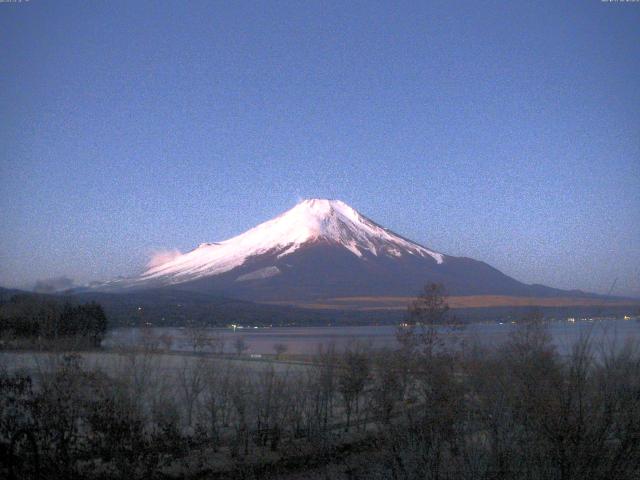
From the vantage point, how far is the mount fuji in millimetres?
82375

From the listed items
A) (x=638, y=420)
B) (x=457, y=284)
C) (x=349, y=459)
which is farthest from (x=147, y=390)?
(x=457, y=284)

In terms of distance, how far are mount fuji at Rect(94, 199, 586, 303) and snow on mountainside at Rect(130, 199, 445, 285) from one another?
159 mm

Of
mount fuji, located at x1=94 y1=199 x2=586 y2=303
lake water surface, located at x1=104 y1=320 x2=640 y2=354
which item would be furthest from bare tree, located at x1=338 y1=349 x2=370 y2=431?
mount fuji, located at x1=94 y1=199 x2=586 y2=303

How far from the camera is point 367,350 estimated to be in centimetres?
2177

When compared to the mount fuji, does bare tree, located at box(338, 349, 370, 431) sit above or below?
below

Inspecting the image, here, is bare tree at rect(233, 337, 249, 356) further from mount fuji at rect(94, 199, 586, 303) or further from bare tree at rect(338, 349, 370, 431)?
mount fuji at rect(94, 199, 586, 303)

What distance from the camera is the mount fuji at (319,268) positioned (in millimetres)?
82375

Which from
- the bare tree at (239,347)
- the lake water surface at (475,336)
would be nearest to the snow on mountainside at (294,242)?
the lake water surface at (475,336)

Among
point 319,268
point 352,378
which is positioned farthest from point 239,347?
point 319,268

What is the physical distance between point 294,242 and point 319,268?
12.6 meters

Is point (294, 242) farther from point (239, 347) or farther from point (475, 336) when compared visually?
point (475, 336)

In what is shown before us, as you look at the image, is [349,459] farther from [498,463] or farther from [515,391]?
[498,463]

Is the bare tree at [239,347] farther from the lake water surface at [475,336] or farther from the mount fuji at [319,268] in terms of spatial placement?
the mount fuji at [319,268]

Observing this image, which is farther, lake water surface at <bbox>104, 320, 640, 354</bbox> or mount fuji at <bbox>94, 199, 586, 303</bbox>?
mount fuji at <bbox>94, 199, 586, 303</bbox>
